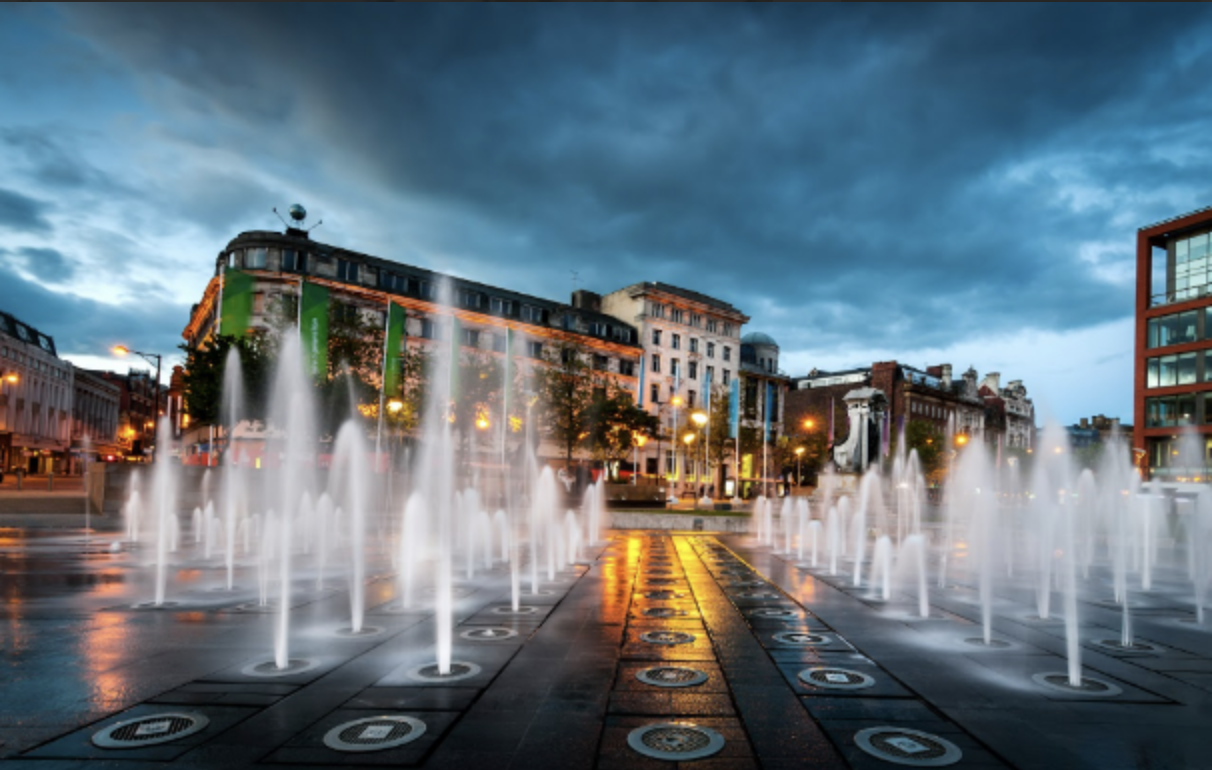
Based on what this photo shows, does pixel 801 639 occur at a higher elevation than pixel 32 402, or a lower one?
lower

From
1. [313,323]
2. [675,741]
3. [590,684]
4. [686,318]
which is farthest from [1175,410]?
[675,741]

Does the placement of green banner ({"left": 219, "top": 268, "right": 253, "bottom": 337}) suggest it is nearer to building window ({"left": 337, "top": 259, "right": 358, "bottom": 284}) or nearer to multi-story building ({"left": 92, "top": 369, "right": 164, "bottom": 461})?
building window ({"left": 337, "top": 259, "right": 358, "bottom": 284})

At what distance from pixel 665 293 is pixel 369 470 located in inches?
1475

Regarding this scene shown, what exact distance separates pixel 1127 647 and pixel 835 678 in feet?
14.9

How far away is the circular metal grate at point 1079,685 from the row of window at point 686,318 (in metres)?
70.1

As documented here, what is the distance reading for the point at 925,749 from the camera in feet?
17.6

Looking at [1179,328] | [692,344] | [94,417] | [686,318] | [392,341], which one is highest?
[686,318]

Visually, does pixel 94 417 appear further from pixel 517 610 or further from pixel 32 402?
pixel 517 610

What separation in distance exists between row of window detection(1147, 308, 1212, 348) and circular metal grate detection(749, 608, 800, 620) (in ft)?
182

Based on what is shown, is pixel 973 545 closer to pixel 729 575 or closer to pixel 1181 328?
pixel 729 575

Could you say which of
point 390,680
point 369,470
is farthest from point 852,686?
point 369,470

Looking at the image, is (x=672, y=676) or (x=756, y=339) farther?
(x=756, y=339)

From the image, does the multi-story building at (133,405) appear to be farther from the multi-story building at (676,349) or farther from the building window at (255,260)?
the multi-story building at (676,349)

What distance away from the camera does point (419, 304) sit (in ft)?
203
